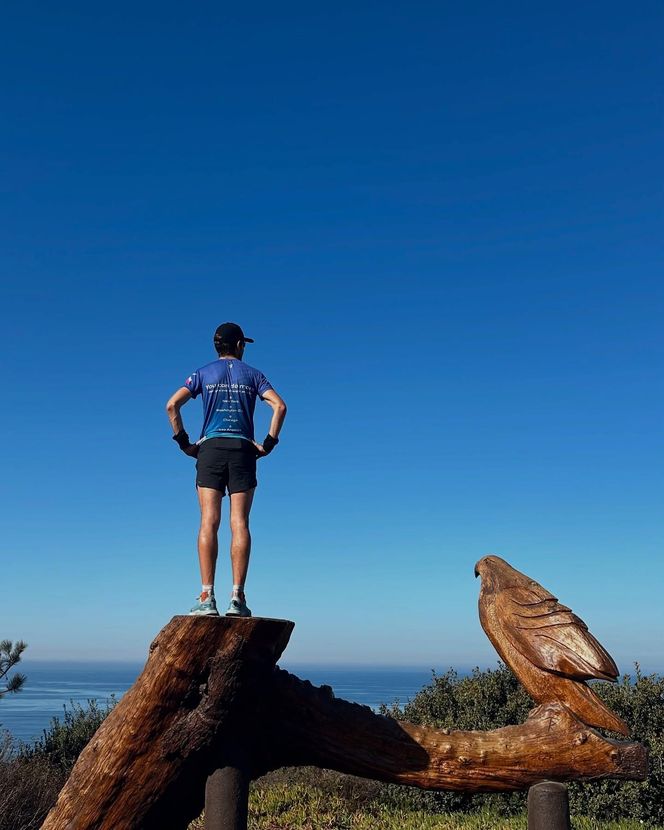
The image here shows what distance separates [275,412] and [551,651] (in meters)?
2.49

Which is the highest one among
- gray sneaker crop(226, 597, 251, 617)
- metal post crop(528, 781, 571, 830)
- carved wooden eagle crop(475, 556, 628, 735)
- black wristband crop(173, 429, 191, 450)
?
black wristband crop(173, 429, 191, 450)

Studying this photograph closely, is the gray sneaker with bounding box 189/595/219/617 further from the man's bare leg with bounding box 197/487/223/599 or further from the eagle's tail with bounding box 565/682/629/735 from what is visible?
the eagle's tail with bounding box 565/682/629/735

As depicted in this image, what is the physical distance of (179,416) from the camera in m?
6.07

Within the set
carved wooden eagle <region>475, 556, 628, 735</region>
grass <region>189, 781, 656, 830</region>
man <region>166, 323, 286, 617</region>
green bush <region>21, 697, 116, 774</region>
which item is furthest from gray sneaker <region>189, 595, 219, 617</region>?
green bush <region>21, 697, 116, 774</region>

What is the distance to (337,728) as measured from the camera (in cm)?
539

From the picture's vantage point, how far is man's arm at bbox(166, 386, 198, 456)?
601 cm

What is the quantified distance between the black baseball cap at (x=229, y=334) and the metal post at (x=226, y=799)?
118 inches

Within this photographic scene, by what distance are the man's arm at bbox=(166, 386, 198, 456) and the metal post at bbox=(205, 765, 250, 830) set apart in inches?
85.4

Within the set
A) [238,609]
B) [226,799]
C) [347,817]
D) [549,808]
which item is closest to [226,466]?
[238,609]

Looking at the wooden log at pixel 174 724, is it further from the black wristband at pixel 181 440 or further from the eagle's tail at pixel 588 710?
the eagle's tail at pixel 588 710

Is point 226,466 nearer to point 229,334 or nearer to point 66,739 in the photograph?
point 229,334

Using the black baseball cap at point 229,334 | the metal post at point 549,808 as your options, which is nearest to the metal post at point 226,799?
the metal post at point 549,808

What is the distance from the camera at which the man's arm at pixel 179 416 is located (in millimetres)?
6008

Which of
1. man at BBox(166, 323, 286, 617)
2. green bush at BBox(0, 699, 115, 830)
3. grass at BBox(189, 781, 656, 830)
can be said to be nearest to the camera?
man at BBox(166, 323, 286, 617)
